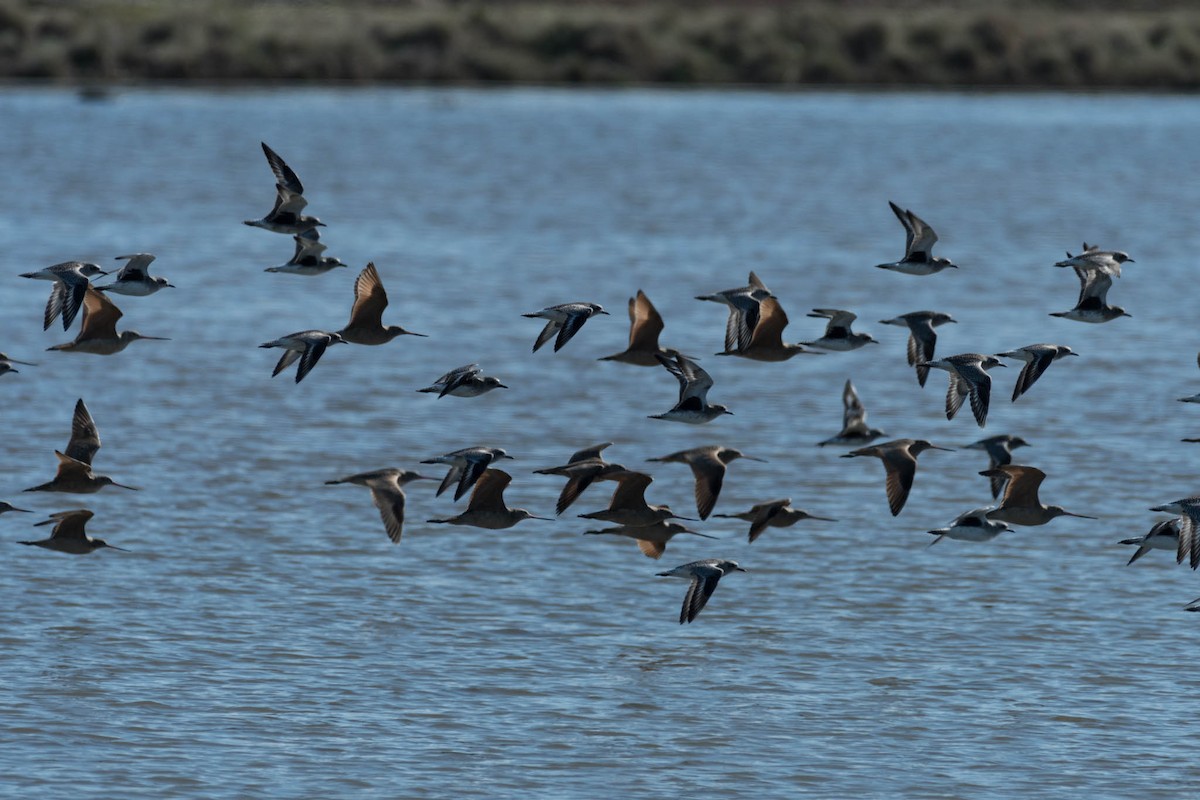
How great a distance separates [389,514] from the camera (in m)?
14.3

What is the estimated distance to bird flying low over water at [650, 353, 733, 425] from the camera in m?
15.7

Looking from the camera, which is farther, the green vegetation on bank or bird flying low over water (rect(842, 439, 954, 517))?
the green vegetation on bank

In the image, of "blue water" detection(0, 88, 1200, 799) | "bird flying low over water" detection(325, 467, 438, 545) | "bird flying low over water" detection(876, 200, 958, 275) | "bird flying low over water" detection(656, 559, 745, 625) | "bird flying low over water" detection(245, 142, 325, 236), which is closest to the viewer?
"bird flying low over water" detection(325, 467, 438, 545)

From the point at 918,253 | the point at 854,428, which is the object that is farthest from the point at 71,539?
the point at 918,253

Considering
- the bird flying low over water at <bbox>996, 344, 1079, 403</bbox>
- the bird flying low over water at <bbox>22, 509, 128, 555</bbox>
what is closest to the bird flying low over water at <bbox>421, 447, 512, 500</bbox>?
the bird flying low over water at <bbox>22, 509, 128, 555</bbox>

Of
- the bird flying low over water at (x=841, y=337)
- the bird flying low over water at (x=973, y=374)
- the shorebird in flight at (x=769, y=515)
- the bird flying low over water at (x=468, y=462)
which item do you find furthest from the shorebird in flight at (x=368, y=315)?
the bird flying low over water at (x=973, y=374)

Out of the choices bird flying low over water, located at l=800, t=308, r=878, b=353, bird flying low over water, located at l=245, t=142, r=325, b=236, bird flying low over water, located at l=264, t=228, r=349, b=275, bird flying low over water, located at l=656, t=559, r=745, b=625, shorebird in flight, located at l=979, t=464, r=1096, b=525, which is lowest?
bird flying low over water, located at l=656, t=559, r=745, b=625

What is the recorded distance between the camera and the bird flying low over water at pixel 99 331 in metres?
16.7

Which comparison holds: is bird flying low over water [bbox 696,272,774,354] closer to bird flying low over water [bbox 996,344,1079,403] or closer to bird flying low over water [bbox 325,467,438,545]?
bird flying low over water [bbox 996,344,1079,403]

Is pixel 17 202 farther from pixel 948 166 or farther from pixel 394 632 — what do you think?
pixel 394 632

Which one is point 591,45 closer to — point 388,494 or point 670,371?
point 670,371

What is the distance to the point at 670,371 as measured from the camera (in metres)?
16.6

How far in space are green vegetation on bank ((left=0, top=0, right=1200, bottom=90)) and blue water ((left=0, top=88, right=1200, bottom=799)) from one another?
25.8 metres

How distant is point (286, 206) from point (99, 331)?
1.94m
